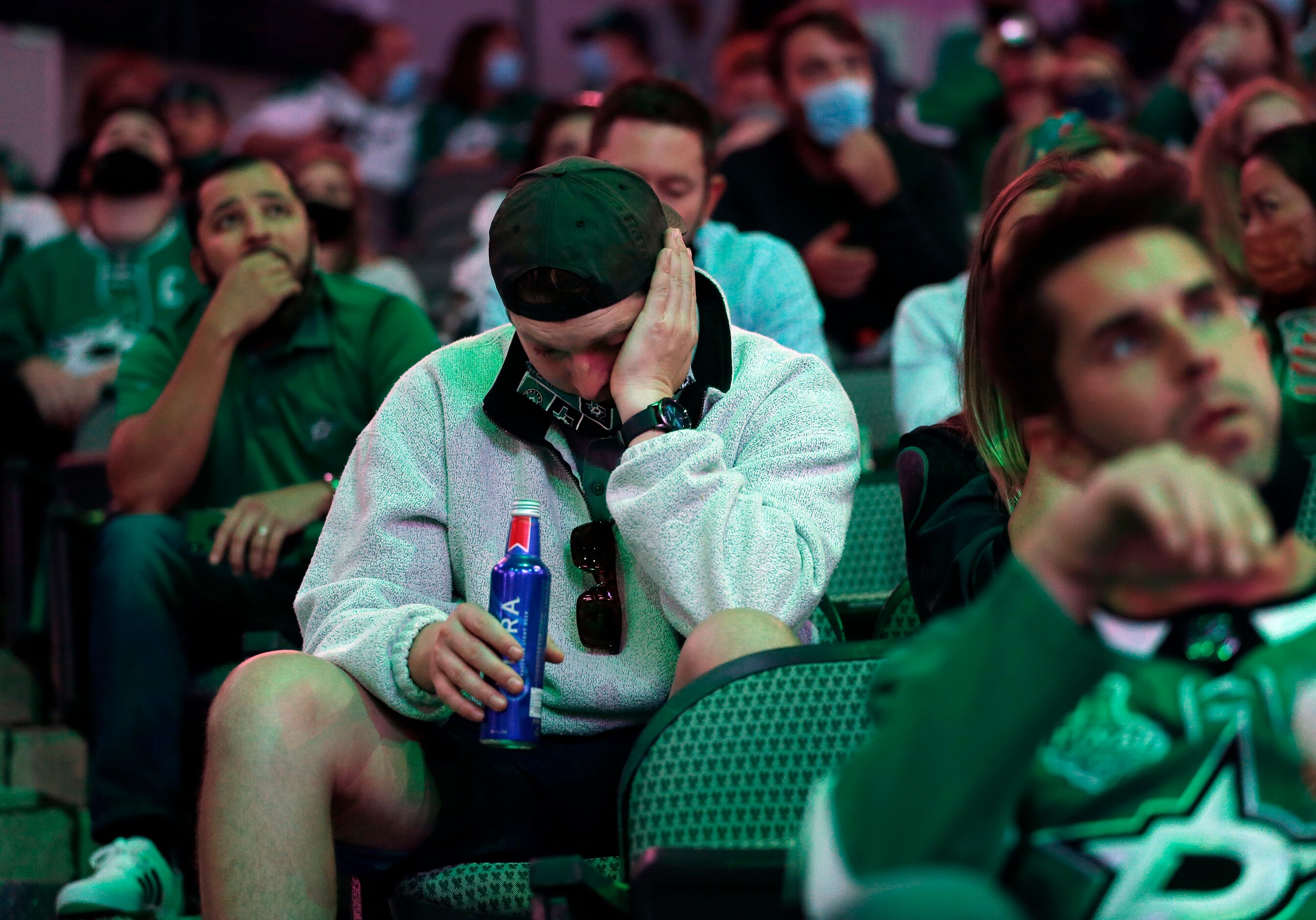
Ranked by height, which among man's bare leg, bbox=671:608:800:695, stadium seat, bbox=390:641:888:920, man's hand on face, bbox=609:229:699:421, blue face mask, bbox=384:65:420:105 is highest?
blue face mask, bbox=384:65:420:105

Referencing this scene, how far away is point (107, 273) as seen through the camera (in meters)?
3.80

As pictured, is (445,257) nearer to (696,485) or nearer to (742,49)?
(742,49)

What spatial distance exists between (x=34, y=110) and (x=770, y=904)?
6895mm

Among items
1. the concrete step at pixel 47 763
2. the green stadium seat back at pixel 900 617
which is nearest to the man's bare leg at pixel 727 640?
the green stadium seat back at pixel 900 617

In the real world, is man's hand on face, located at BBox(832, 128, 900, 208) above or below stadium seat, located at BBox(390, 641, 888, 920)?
above

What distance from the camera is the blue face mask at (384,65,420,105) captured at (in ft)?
22.4

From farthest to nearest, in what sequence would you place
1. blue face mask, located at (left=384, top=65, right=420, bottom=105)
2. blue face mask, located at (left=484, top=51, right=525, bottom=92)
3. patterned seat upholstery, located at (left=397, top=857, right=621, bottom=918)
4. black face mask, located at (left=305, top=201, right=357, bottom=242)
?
blue face mask, located at (left=384, top=65, right=420, bottom=105) → blue face mask, located at (left=484, top=51, right=525, bottom=92) → black face mask, located at (left=305, top=201, right=357, bottom=242) → patterned seat upholstery, located at (left=397, top=857, right=621, bottom=918)

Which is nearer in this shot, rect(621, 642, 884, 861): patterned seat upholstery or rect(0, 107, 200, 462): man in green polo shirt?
rect(621, 642, 884, 861): patterned seat upholstery

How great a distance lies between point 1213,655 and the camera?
988mm

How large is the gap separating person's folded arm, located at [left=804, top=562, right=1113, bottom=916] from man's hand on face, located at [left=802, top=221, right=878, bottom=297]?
8.85 ft

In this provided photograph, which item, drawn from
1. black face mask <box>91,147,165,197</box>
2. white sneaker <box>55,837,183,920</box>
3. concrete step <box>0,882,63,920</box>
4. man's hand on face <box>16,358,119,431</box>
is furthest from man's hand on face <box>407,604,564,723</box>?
black face mask <box>91,147,165,197</box>

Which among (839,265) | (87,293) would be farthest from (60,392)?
(839,265)

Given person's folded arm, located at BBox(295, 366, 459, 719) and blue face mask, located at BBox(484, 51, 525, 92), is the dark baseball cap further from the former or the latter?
blue face mask, located at BBox(484, 51, 525, 92)

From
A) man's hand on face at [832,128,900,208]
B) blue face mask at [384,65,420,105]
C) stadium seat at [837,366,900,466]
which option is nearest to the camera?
stadium seat at [837,366,900,466]
